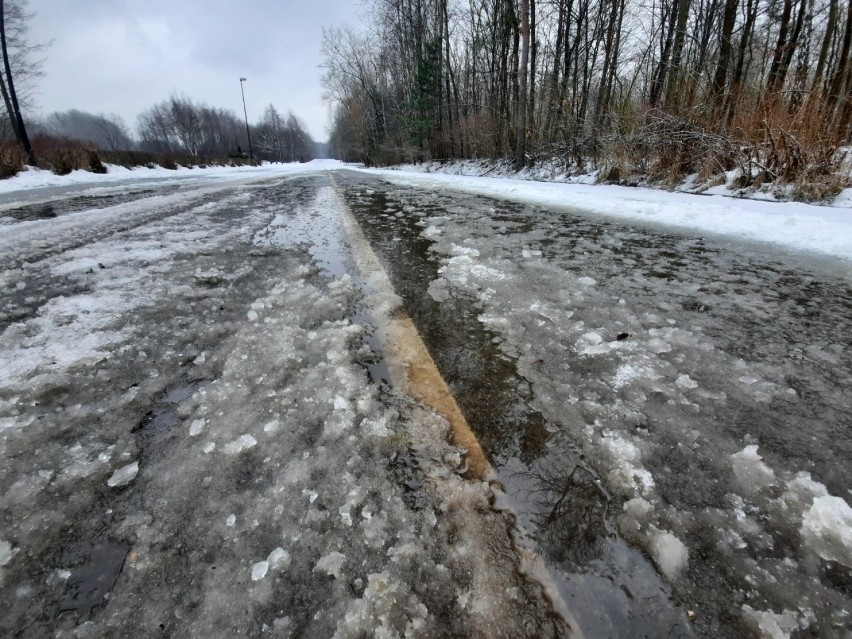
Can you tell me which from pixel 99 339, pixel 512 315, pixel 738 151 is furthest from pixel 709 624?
pixel 738 151

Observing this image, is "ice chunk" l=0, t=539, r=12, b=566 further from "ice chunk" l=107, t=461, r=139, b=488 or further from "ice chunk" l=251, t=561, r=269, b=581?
"ice chunk" l=251, t=561, r=269, b=581

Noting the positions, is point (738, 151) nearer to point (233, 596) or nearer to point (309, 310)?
point (309, 310)

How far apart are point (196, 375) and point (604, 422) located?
168cm

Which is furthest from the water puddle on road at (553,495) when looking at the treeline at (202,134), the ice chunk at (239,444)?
the treeline at (202,134)

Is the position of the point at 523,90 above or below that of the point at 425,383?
above

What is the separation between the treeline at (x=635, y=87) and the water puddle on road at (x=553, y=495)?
560 centimetres

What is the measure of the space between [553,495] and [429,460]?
38cm

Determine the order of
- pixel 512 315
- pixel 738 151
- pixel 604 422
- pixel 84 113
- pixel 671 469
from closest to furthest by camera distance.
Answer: pixel 671 469 < pixel 604 422 < pixel 512 315 < pixel 738 151 < pixel 84 113

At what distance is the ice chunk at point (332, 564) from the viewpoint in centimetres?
87

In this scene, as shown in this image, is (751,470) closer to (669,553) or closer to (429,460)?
(669,553)

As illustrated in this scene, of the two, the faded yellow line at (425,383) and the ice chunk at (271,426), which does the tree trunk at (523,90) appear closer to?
the faded yellow line at (425,383)

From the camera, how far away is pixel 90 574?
0.87 m

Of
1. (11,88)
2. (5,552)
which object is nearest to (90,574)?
(5,552)

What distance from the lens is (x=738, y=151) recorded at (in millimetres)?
5398
